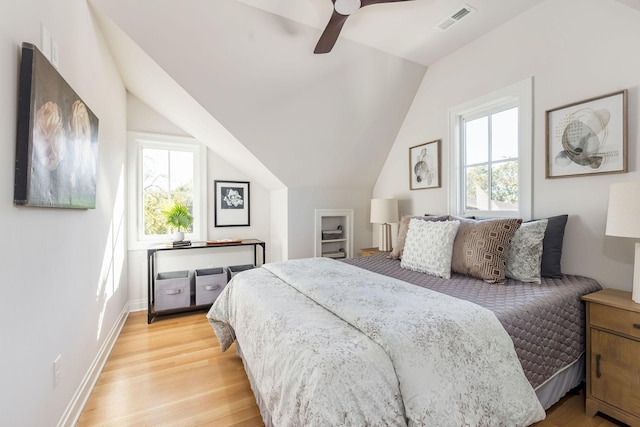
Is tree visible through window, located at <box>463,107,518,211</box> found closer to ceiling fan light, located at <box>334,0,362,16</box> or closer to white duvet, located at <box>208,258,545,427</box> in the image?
white duvet, located at <box>208,258,545,427</box>

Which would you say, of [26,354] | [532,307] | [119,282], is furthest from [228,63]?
[532,307]

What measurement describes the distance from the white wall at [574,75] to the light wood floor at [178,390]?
97cm

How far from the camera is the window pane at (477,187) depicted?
271cm

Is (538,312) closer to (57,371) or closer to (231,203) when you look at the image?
(57,371)

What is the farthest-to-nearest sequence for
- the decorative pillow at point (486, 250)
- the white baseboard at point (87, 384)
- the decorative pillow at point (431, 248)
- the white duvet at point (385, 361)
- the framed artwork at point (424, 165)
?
the framed artwork at point (424, 165)
the decorative pillow at point (431, 248)
the decorative pillow at point (486, 250)
the white baseboard at point (87, 384)
the white duvet at point (385, 361)

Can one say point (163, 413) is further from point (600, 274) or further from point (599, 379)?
point (600, 274)

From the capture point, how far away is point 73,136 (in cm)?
159

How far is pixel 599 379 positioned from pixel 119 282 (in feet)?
12.8

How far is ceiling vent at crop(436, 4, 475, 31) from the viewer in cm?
225

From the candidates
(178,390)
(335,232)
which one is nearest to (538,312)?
(178,390)

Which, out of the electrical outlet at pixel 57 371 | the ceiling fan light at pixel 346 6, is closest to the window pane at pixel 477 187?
the ceiling fan light at pixel 346 6

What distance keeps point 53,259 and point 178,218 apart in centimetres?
198

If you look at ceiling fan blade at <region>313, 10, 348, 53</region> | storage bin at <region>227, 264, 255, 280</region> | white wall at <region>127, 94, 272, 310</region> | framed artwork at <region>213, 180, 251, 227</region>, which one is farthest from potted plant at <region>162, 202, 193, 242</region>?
ceiling fan blade at <region>313, 10, 348, 53</region>

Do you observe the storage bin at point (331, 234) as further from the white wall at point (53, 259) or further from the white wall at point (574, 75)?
the white wall at point (53, 259)
